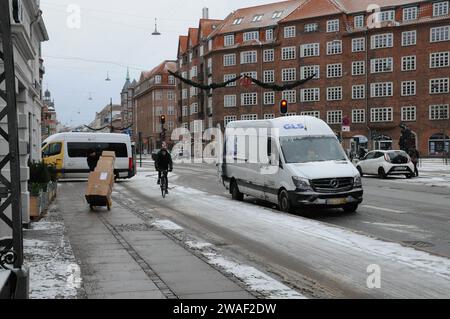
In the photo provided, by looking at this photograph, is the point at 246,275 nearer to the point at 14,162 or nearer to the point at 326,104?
the point at 14,162

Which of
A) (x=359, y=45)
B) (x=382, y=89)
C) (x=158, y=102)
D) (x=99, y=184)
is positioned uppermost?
(x=359, y=45)

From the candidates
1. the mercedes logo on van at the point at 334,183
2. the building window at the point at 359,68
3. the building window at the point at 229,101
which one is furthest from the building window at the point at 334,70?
the mercedes logo on van at the point at 334,183

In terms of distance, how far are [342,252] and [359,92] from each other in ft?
202

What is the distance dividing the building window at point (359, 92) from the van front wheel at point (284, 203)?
55644 mm

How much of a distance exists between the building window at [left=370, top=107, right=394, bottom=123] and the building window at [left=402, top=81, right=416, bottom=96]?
2.51 metres

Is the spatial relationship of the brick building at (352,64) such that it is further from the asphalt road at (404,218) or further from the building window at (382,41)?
the asphalt road at (404,218)

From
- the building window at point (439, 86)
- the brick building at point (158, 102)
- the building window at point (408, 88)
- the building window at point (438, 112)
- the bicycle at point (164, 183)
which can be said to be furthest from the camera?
the brick building at point (158, 102)

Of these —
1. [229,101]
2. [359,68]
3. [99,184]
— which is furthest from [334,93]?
[99,184]

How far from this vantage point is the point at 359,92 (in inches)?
2667

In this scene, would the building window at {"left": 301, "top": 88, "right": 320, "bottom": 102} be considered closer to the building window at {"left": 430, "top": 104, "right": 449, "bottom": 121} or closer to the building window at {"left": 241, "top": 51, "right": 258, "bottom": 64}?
the building window at {"left": 241, "top": 51, "right": 258, "bottom": 64}

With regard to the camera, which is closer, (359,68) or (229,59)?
(359,68)

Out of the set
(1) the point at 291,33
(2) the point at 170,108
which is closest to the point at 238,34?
(1) the point at 291,33

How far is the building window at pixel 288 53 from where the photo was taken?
240 ft

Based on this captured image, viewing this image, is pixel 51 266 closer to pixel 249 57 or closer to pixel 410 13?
pixel 410 13
